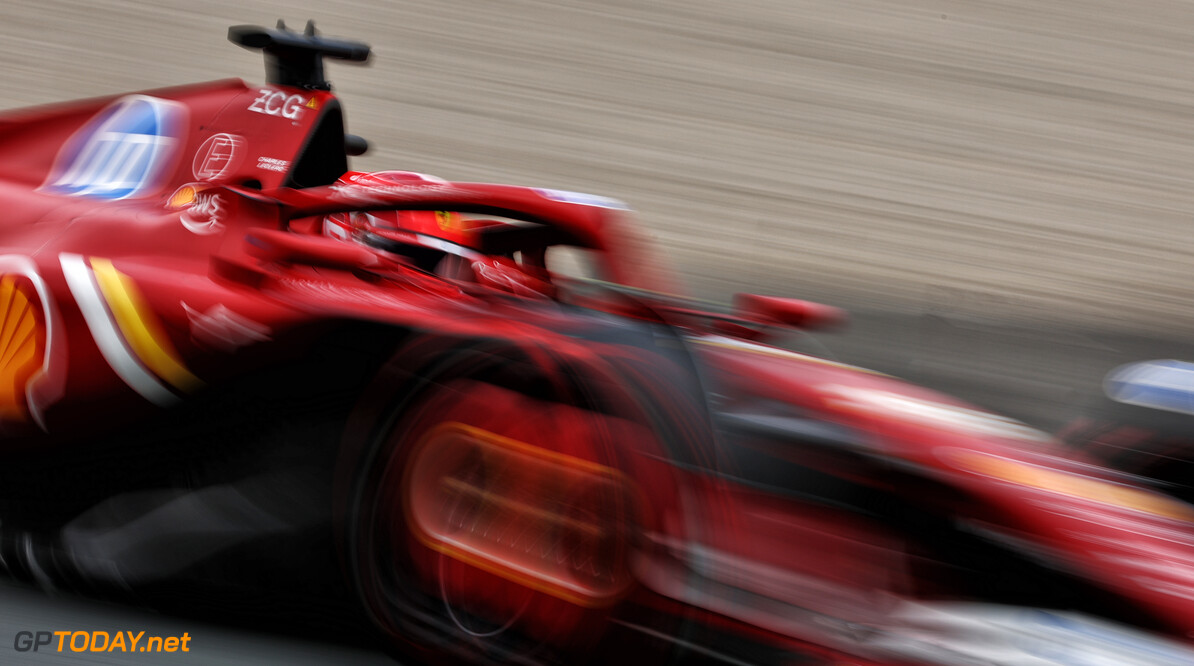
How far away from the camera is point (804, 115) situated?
7.95 m

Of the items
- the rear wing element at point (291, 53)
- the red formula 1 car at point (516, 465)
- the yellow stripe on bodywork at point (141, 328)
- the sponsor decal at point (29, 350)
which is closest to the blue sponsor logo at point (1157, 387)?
the red formula 1 car at point (516, 465)

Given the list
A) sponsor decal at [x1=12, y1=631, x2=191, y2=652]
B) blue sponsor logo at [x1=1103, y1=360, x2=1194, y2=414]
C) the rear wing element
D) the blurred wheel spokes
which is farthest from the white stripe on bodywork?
blue sponsor logo at [x1=1103, y1=360, x2=1194, y2=414]

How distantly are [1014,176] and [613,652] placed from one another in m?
6.32

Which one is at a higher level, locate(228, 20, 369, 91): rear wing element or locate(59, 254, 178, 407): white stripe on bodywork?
locate(228, 20, 369, 91): rear wing element

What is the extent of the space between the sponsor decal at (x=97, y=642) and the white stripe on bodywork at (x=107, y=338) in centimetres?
43

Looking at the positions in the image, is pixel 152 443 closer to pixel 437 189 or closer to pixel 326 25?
pixel 437 189

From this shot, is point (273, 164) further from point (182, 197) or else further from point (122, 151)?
A: point (122, 151)

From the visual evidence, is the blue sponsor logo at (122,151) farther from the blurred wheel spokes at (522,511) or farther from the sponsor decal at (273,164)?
the blurred wheel spokes at (522,511)

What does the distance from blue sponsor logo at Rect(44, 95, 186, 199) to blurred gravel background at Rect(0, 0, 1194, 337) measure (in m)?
3.73

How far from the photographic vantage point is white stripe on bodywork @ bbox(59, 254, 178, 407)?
7.72 ft

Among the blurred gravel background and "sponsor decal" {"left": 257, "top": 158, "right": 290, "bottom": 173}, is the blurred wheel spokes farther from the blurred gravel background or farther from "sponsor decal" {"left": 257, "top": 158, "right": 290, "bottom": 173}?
the blurred gravel background

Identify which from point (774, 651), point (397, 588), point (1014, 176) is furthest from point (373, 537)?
point (1014, 176)

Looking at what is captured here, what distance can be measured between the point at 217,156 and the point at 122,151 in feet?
0.91

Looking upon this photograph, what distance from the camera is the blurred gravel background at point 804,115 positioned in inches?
271
